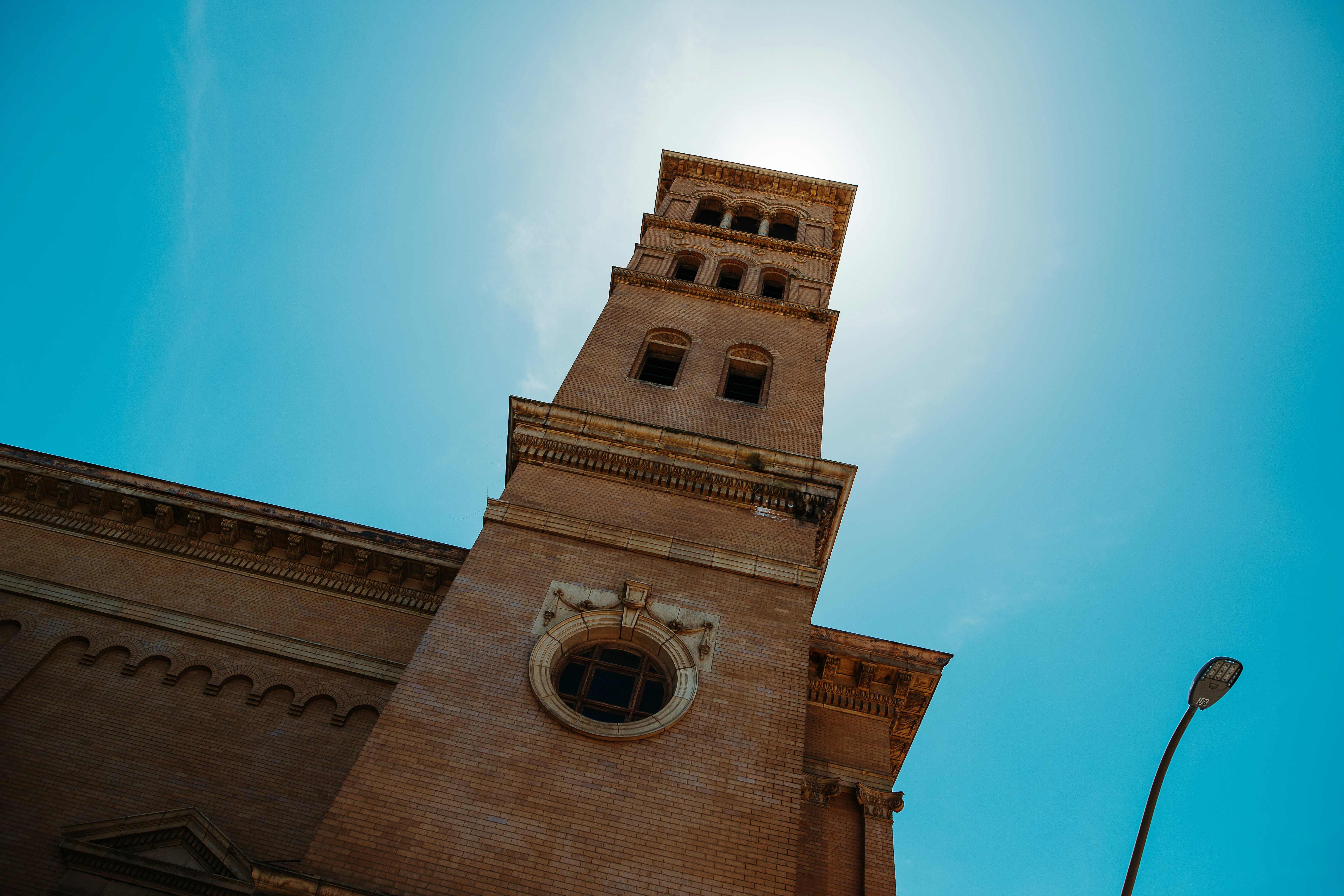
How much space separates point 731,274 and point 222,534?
13687 mm

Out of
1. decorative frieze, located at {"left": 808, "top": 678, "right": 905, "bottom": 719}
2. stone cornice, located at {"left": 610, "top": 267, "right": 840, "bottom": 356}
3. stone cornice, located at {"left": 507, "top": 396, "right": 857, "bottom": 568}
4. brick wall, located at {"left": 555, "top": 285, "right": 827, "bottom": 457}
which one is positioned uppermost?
stone cornice, located at {"left": 610, "top": 267, "right": 840, "bottom": 356}

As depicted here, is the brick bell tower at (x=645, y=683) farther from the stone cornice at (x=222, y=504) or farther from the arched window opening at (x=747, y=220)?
the arched window opening at (x=747, y=220)

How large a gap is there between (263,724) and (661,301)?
12.0 meters

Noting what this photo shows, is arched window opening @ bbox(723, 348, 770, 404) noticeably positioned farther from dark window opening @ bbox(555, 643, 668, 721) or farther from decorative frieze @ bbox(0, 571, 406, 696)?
decorative frieze @ bbox(0, 571, 406, 696)

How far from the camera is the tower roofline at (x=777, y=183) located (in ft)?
90.6

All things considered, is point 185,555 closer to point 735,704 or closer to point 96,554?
point 96,554

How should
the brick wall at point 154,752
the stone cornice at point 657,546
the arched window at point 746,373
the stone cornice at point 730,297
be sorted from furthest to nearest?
the stone cornice at point 730,297 < the arched window at point 746,373 < the stone cornice at point 657,546 < the brick wall at point 154,752

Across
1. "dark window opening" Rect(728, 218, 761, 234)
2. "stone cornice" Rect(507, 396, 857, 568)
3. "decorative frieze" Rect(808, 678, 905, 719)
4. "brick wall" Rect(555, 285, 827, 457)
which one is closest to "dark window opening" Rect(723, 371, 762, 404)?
"brick wall" Rect(555, 285, 827, 457)

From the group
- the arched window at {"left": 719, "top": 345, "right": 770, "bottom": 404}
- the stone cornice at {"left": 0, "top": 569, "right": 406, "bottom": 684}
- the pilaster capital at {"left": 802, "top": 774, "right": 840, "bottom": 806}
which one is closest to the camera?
the pilaster capital at {"left": 802, "top": 774, "right": 840, "bottom": 806}

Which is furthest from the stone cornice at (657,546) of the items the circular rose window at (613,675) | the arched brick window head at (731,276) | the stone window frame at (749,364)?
the arched brick window head at (731,276)

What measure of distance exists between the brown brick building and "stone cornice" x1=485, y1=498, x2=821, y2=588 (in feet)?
0.14

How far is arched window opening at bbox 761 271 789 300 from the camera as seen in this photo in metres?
22.7

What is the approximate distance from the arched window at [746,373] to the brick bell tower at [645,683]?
101 millimetres

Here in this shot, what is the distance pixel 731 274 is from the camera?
23422 mm
